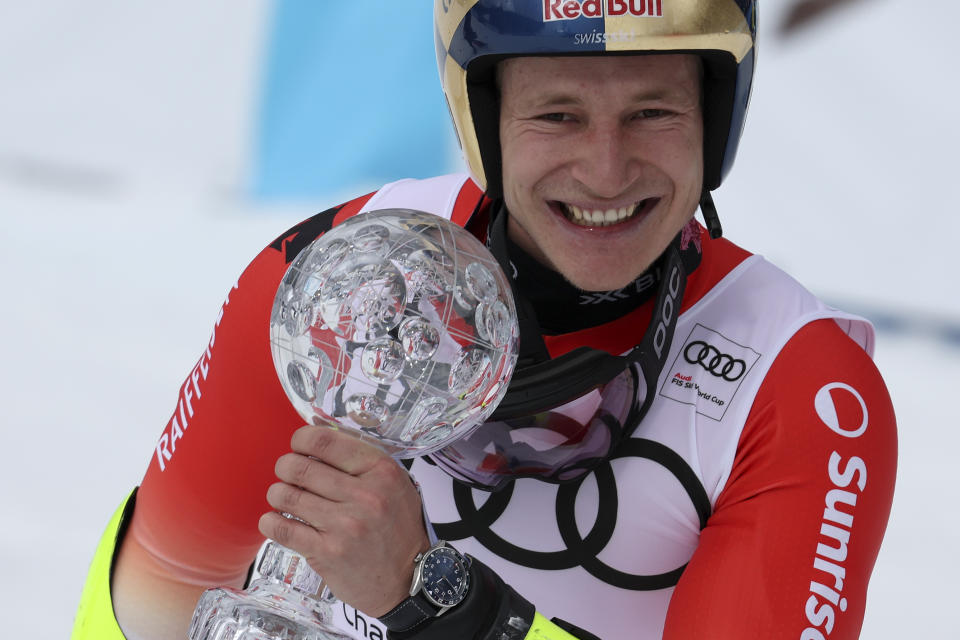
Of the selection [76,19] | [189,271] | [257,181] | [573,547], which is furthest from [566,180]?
[76,19]

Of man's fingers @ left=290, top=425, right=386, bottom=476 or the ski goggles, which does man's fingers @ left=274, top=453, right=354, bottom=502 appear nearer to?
man's fingers @ left=290, top=425, right=386, bottom=476

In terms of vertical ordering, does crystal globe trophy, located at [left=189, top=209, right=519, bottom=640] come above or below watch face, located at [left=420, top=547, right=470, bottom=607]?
above

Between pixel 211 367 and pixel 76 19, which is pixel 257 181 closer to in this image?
pixel 76 19

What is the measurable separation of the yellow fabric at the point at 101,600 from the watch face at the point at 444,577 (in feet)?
Result: 2.25

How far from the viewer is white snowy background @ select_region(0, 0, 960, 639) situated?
8.63 ft

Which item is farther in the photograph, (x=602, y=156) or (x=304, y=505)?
(x=602, y=156)

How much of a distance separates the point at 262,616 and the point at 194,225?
2886mm

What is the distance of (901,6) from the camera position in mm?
3668

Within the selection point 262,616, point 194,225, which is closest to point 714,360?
point 262,616

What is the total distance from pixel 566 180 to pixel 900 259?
8.12 feet

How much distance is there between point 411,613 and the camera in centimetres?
108

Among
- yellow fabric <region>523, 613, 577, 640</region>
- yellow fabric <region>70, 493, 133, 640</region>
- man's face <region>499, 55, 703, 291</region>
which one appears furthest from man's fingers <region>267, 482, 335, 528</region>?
yellow fabric <region>70, 493, 133, 640</region>

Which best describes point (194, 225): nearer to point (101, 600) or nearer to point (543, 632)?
point (101, 600)

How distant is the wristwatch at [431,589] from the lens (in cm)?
107
